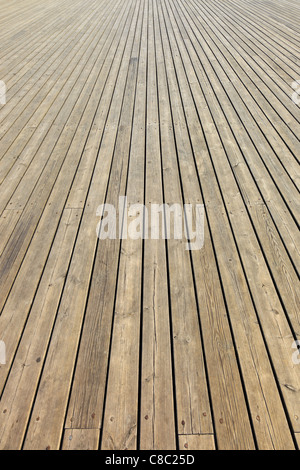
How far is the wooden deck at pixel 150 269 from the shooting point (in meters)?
1.20

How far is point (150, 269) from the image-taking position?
5.66 feet

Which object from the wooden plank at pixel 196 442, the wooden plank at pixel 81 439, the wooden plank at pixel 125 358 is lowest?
the wooden plank at pixel 196 442

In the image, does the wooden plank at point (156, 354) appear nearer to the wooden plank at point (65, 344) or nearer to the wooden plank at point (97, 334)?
the wooden plank at point (97, 334)

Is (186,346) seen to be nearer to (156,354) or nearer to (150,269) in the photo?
(156,354)

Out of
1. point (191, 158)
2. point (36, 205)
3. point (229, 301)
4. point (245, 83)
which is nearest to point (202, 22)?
point (245, 83)

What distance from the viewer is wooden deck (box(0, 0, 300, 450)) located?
120cm

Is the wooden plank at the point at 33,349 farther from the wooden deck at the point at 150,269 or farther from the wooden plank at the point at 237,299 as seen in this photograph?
the wooden plank at the point at 237,299

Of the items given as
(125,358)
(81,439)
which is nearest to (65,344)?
(125,358)

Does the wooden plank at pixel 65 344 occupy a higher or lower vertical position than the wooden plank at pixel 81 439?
higher

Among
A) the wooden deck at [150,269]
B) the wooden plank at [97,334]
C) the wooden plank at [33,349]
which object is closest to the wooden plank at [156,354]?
the wooden deck at [150,269]

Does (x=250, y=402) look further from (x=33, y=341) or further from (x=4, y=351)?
(x=4, y=351)

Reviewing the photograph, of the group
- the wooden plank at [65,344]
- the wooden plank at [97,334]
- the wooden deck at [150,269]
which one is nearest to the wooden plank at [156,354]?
the wooden deck at [150,269]

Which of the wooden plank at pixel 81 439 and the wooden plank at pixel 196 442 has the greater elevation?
the wooden plank at pixel 81 439

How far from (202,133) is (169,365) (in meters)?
2.17
